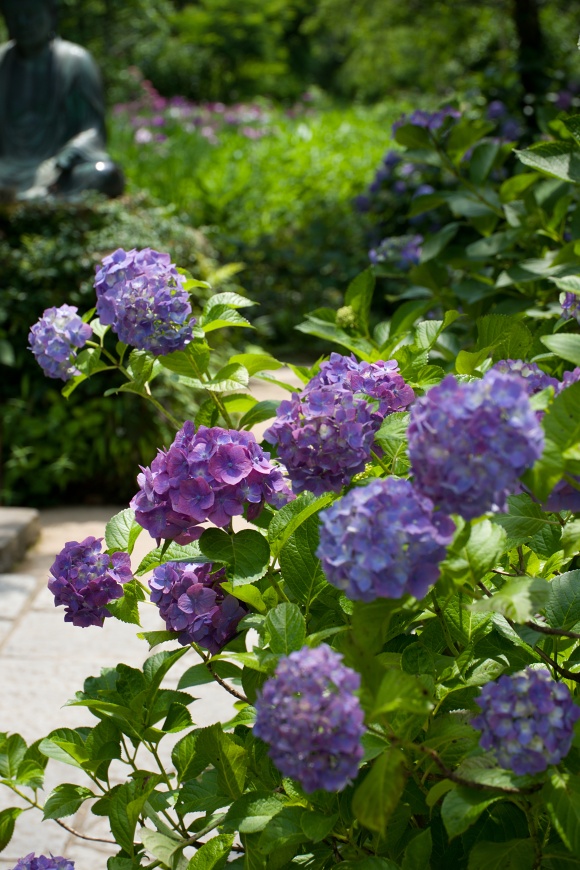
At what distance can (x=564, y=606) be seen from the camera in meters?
1.05

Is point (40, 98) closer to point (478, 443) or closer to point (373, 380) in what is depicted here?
point (373, 380)

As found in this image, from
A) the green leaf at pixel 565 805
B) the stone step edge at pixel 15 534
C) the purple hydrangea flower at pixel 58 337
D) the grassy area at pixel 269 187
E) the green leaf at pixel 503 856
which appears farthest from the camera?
the grassy area at pixel 269 187

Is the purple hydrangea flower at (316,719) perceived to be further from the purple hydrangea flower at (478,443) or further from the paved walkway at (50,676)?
the paved walkway at (50,676)

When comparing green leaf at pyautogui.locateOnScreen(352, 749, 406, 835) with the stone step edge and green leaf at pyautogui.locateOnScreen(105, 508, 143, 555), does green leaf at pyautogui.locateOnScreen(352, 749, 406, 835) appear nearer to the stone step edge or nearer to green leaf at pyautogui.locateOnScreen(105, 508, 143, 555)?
green leaf at pyautogui.locateOnScreen(105, 508, 143, 555)

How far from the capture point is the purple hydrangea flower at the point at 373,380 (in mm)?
1045

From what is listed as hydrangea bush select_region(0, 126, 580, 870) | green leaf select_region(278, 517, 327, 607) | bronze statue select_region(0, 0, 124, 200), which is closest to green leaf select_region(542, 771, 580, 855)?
hydrangea bush select_region(0, 126, 580, 870)

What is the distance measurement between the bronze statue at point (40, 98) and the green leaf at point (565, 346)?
195 inches

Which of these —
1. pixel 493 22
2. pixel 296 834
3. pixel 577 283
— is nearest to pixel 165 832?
pixel 296 834

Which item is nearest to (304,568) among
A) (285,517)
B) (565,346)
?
(285,517)

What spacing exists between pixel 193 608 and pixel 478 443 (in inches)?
21.4

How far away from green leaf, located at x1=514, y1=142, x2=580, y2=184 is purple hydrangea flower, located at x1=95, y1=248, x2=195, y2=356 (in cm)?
59

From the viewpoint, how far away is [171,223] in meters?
4.94

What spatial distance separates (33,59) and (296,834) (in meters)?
5.65

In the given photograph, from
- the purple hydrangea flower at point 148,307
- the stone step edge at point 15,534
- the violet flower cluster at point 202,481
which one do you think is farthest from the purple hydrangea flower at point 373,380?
the stone step edge at point 15,534
